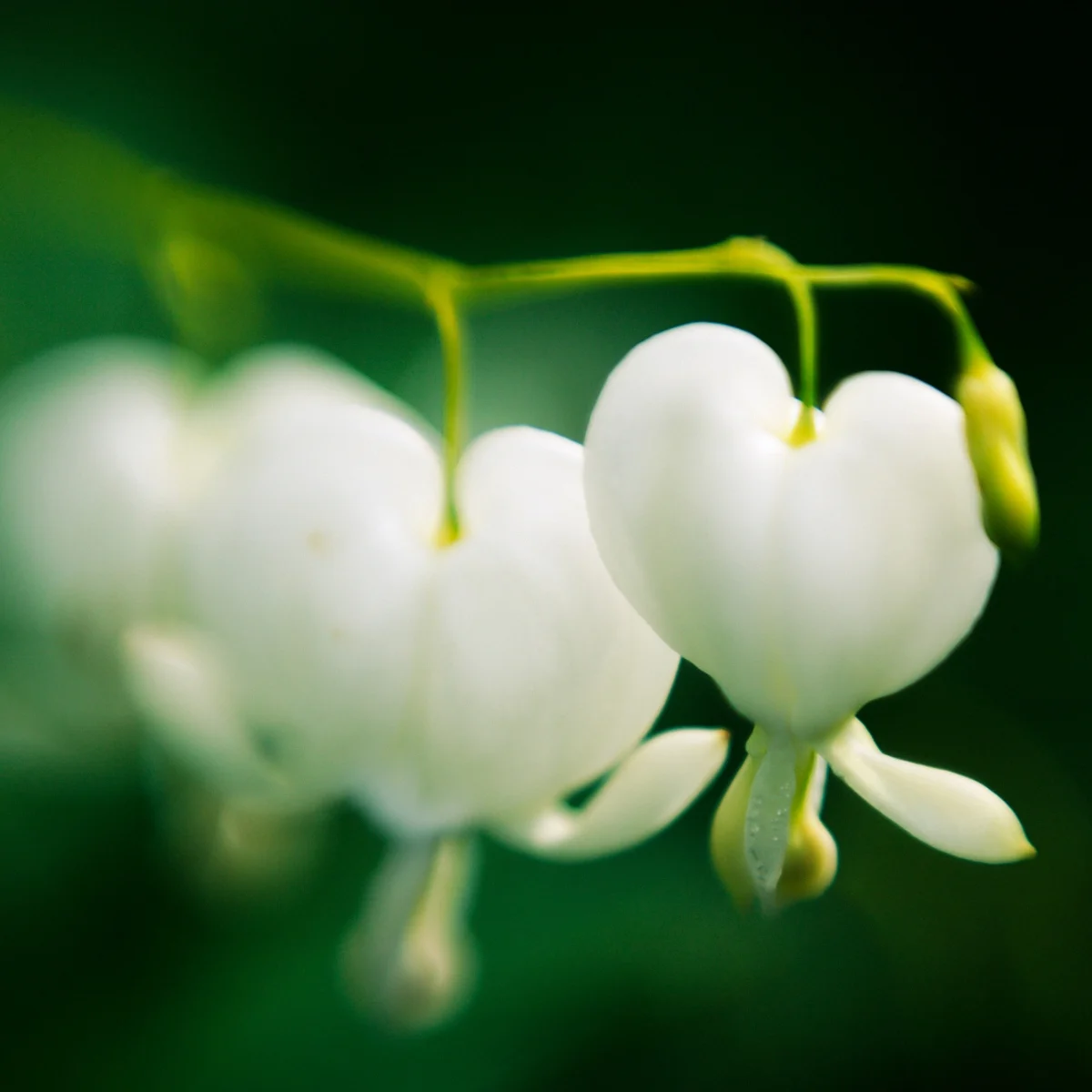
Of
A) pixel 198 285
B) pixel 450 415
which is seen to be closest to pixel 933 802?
pixel 450 415

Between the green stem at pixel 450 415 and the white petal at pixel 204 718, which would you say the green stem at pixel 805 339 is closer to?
the green stem at pixel 450 415

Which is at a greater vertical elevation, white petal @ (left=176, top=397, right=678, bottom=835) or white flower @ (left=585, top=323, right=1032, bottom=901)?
white flower @ (left=585, top=323, right=1032, bottom=901)

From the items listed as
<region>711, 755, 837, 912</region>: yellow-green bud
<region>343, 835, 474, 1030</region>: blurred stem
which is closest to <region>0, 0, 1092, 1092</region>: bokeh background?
<region>343, 835, 474, 1030</region>: blurred stem

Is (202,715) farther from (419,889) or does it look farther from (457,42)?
(457,42)

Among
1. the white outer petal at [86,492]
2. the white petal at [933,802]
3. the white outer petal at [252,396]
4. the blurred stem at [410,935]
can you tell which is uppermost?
the white petal at [933,802]

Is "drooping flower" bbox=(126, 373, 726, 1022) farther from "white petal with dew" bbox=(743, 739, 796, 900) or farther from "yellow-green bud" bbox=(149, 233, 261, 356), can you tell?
"yellow-green bud" bbox=(149, 233, 261, 356)

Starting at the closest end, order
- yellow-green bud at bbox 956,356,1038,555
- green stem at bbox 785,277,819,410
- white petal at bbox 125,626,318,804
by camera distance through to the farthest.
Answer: yellow-green bud at bbox 956,356,1038,555 → green stem at bbox 785,277,819,410 → white petal at bbox 125,626,318,804

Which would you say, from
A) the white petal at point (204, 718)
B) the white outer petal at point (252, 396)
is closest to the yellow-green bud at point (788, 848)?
the white petal at point (204, 718)

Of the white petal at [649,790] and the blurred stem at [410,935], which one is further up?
the white petal at [649,790]
